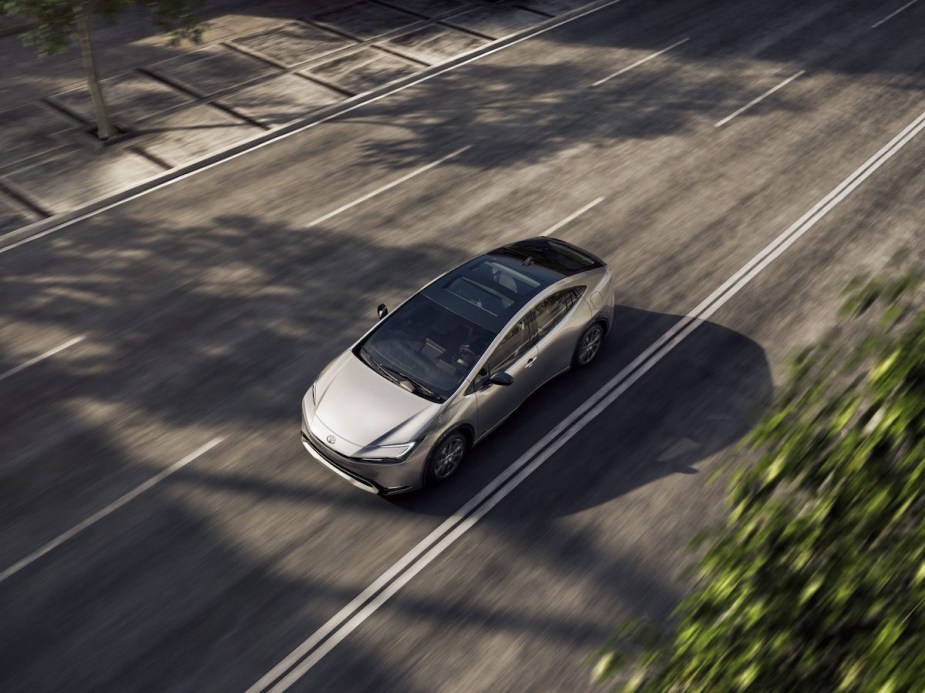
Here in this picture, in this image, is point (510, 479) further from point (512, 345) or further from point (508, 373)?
point (512, 345)

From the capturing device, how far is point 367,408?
36.1 feet

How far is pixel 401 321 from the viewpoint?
39.1 ft

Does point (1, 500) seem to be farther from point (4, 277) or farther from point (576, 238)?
point (576, 238)

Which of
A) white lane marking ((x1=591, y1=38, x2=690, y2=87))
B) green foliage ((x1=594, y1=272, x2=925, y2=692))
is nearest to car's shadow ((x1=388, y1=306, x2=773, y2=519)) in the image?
green foliage ((x1=594, y1=272, x2=925, y2=692))

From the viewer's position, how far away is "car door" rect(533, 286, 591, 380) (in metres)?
12.0

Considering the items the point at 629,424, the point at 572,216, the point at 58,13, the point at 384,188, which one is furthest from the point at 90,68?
the point at 629,424

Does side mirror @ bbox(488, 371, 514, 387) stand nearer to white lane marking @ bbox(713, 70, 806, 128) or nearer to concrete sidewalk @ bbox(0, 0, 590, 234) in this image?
concrete sidewalk @ bbox(0, 0, 590, 234)

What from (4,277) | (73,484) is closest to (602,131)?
(4,277)

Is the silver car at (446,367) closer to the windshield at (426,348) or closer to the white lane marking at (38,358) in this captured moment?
the windshield at (426,348)

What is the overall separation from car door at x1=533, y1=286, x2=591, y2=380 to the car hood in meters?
1.91

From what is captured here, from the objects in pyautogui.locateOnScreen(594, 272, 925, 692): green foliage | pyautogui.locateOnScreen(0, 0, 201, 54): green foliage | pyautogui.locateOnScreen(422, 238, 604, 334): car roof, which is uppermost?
pyautogui.locateOnScreen(594, 272, 925, 692): green foliage

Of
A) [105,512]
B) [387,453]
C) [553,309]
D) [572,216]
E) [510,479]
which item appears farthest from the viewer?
[572,216]

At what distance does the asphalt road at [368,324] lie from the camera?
382 inches

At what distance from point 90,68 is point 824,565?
17997 millimetres
